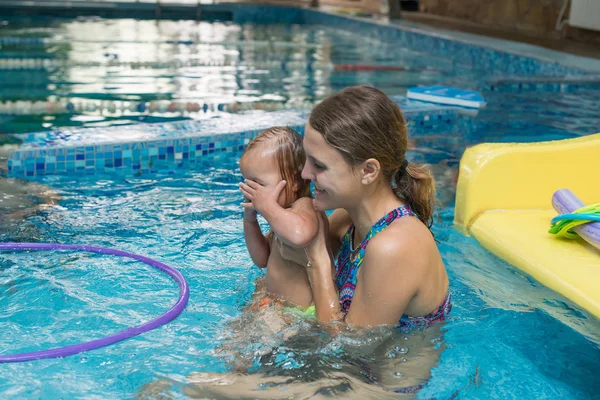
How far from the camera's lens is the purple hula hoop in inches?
111

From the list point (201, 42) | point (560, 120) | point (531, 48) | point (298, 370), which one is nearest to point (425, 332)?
point (298, 370)

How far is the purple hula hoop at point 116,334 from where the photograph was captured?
2820 mm

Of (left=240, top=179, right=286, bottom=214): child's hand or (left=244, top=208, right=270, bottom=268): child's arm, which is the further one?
(left=244, top=208, right=270, bottom=268): child's arm

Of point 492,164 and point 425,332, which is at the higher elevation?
point 492,164

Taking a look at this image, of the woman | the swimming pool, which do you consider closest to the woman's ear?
the woman

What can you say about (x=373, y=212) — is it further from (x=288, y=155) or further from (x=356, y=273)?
(x=288, y=155)

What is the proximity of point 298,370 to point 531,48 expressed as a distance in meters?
9.70

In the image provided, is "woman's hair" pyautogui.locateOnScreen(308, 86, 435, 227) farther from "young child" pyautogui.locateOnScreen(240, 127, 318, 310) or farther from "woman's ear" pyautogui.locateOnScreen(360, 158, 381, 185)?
"young child" pyautogui.locateOnScreen(240, 127, 318, 310)

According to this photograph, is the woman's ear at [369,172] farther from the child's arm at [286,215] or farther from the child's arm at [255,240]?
the child's arm at [255,240]

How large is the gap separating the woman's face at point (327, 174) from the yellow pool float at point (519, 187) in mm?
1365

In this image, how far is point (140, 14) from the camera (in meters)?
16.9

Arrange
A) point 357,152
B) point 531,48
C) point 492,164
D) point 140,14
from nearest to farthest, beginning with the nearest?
point 357,152 < point 492,164 < point 531,48 < point 140,14

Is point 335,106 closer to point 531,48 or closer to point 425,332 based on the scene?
point 425,332

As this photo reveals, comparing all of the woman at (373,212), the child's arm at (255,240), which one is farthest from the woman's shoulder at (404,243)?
the child's arm at (255,240)
